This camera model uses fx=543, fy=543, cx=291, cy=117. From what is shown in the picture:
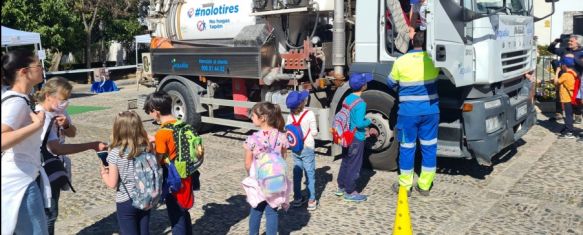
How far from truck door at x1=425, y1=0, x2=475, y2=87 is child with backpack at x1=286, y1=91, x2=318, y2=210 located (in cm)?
135

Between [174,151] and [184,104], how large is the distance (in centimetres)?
575

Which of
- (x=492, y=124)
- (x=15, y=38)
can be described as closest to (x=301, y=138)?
(x=492, y=124)

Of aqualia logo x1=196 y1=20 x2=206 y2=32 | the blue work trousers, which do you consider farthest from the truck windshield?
aqualia logo x1=196 y1=20 x2=206 y2=32

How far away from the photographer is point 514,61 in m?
6.57

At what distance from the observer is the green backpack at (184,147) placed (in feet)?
12.8

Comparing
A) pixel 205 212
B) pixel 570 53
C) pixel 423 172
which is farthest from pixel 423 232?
pixel 570 53

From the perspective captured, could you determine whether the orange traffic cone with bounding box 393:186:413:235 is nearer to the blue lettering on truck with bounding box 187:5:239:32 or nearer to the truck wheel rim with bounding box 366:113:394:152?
the truck wheel rim with bounding box 366:113:394:152

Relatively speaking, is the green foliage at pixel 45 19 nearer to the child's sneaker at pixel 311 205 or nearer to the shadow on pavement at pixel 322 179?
the shadow on pavement at pixel 322 179

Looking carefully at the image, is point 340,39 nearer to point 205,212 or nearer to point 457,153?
point 457,153

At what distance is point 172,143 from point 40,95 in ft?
3.52

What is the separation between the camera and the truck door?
5250 mm

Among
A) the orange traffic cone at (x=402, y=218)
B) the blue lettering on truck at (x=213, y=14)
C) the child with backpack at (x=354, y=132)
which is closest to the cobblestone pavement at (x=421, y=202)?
the child with backpack at (x=354, y=132)

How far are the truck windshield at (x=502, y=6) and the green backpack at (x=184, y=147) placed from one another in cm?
339

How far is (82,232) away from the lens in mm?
4961
